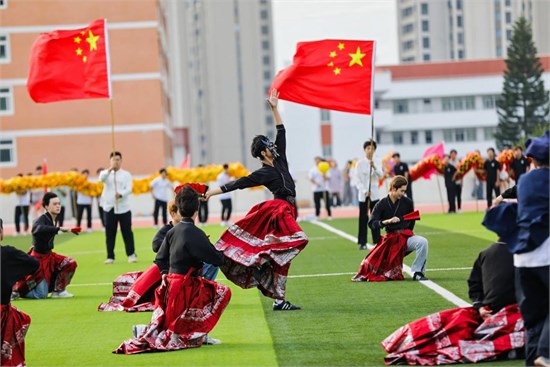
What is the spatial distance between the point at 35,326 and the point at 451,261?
793 centimetres

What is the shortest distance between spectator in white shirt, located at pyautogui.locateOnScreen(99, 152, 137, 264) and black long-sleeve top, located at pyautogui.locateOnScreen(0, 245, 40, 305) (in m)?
12.4

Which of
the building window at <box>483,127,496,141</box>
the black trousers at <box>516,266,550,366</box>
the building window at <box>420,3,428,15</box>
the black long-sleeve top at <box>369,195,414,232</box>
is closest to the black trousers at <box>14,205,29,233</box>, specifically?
the black long-sleeve top at <box>369,195,414,232</box>

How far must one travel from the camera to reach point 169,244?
37.7 ft

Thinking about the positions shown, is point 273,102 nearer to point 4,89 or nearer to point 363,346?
point 363,346

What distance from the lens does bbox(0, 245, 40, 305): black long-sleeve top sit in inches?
397

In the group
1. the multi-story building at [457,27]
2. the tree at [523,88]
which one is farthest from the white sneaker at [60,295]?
the multi-story building at [457,27]

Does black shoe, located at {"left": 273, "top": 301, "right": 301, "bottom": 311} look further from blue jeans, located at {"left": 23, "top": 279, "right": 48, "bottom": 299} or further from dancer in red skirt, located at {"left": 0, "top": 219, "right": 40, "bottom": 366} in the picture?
blue jeans, located at {"left": 23, "top": 279, "right": 48, "bottom": 299}

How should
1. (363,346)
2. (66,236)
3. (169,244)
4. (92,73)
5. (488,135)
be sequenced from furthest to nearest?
(488,135)
(66,236)
(92,73)
(169,244)
(363,346)

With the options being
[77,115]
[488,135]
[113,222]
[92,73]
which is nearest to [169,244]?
[113,222]

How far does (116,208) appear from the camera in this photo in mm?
22766

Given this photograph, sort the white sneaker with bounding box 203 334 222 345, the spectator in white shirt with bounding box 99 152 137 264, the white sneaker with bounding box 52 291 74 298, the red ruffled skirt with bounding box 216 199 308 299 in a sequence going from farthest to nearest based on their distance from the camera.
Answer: the spectator in white shirt with bounding box 99 152 137 264 < the white sneaker with bounding box 52 291 74 298 < the red ruffled skirt with bounding box 216 199 308 299 < the white sneaker with bounding box 203 334 222 345

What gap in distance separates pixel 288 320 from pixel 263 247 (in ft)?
2.97

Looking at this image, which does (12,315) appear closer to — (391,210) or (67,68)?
(391,210)

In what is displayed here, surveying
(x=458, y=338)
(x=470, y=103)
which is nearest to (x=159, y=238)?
(x=458, y=338)
